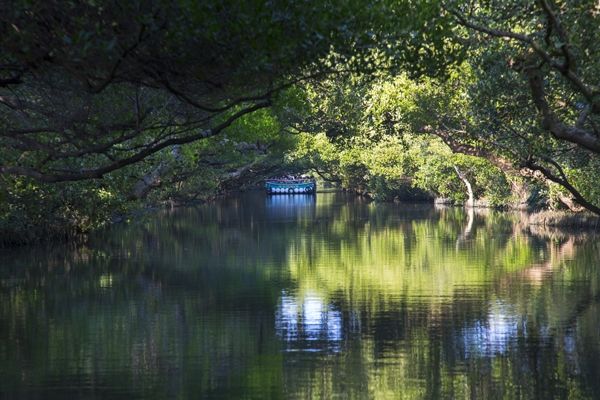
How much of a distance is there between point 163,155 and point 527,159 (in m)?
15.7

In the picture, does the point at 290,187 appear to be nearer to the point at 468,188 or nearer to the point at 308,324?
the point at 468,188

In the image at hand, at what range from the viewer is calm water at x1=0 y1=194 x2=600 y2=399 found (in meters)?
14.3

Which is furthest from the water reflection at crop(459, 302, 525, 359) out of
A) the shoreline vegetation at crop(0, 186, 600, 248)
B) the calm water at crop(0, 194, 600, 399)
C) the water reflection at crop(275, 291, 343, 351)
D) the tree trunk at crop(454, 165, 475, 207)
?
the tree trunk at crop(454, 165, 475, 207)

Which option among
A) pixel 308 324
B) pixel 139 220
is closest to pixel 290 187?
pixel 139 220

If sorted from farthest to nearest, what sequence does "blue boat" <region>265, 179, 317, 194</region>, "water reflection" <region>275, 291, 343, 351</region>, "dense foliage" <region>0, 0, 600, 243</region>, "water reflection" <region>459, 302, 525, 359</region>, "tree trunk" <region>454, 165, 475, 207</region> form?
"blue boat" <region>265, 179, 317, 194</region>
"tree trunk" <region>454, 165, 475, 207</region>
"water reflection" <region>275, 291, 343, 351</region>
"water reflection" <region>459, 302, 525, 359</region>
"dense foliage" <region>0, 0, 600, 243</region>

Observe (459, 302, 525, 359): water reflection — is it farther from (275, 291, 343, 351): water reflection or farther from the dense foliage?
the dense foliage

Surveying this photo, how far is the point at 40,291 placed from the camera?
25.1 metres

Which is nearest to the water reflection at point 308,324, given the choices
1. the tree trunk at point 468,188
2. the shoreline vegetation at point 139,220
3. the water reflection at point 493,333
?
the water reflection at point 493,333

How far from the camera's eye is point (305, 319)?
20.2 metres

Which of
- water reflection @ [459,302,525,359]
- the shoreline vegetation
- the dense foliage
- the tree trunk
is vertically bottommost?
water reflection @ [459,302,525,359]

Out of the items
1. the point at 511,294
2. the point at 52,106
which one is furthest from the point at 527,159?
the point at 52,106

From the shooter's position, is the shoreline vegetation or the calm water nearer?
the calm water

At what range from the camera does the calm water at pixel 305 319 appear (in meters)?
14.3

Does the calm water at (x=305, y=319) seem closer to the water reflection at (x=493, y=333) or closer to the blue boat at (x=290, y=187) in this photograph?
the water reflection at (x=493, y=333)
